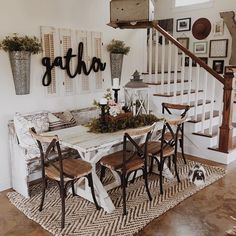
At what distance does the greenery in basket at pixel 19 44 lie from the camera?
329cm

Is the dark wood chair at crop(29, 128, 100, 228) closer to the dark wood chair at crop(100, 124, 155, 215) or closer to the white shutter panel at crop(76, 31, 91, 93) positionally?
the dark wood chair at crop(100, 124, 155, 215)

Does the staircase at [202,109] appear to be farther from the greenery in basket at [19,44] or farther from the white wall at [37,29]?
the greenery in basket at [19,44]

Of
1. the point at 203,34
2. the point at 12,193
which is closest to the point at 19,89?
the point at 12,193

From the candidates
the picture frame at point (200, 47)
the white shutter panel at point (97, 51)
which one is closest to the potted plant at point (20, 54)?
the white shutter panel at point (97, 51)

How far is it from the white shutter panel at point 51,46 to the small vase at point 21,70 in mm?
424

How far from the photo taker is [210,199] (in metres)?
3.20

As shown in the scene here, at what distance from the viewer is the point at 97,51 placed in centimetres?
454

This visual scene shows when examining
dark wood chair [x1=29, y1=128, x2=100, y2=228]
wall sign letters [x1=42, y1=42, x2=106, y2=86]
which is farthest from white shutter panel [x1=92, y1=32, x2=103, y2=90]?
dark wood chair [x1=29, y1=128, x2=100, y2=228]

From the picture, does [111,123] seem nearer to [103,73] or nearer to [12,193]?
[12,193]

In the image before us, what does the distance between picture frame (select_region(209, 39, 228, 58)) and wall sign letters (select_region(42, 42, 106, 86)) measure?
248 centimetres

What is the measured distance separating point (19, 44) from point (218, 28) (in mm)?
4030

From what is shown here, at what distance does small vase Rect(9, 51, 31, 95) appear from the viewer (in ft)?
11.0

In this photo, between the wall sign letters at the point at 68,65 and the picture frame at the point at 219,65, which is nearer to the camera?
the wall sign letters at the point at 68,65

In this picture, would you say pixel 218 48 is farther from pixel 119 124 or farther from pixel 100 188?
pixel 100 188
